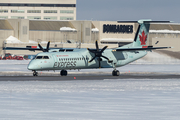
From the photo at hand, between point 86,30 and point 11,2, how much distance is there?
187ft

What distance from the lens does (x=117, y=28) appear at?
15762cm

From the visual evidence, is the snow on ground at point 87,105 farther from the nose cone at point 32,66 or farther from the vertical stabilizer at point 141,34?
the vertical stabilizer at point 141,34

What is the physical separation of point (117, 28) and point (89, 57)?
373ft

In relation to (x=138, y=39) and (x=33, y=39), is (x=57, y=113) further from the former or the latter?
(x=33, y=39)

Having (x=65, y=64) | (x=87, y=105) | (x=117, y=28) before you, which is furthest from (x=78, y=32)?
(x=87, y=105)

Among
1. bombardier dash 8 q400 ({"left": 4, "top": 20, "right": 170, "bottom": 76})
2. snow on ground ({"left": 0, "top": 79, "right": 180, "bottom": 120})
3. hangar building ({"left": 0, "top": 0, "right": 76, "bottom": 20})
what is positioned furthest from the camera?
hangar building ({"left": 0, "top": 0, "right": 76, "bottom": 20})

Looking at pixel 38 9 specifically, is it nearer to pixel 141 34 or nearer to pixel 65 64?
pixel 141 34

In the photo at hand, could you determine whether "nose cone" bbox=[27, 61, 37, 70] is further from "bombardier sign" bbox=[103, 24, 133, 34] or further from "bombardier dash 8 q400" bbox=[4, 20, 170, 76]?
"bombardier sign" bbox=[103, 24, 133, 34]

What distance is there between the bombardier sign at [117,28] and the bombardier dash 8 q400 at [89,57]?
347 ft

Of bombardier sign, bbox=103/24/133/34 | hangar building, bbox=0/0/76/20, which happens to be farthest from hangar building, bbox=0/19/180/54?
hangar building, bbox=0/0/76/20

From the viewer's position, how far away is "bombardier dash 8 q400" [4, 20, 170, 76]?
40969mm

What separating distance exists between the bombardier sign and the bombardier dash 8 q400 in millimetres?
105688

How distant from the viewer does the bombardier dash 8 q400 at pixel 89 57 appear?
41.0 m

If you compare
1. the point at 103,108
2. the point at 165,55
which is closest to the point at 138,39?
the point at 103,108
